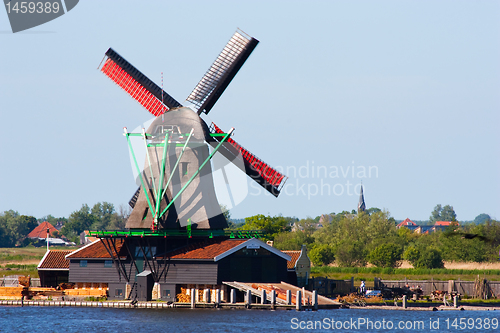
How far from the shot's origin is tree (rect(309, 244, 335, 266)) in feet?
273

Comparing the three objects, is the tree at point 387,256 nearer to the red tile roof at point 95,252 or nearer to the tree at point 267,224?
the tree at point 267,224

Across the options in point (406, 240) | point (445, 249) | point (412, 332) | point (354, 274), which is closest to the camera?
point (412, 332)

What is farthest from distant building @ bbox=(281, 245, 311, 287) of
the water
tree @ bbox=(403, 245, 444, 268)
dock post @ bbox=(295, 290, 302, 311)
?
tree @ bbox=(403, 245, 444, 268)

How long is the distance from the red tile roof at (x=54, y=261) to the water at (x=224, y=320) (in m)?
8.02

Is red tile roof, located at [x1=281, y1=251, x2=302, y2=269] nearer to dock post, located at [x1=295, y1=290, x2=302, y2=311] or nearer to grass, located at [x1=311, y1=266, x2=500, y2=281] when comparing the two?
dock post, located at [x1=295, y1=290, x2=302, y2=311]

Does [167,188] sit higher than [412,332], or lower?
higher

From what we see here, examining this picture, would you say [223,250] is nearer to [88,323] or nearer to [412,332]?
[88,323]

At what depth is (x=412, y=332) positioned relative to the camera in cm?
4166

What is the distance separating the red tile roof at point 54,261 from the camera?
58.3 metres

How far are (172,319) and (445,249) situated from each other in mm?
43472

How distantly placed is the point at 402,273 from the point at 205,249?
2526cm

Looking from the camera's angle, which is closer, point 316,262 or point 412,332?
point 412,332

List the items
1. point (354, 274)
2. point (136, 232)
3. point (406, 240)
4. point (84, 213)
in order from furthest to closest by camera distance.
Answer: point (84, 213) → point (406, 240) → point (354, 274) → point (136, 232)

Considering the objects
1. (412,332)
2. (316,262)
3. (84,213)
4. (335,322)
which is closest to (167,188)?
(335,322)
